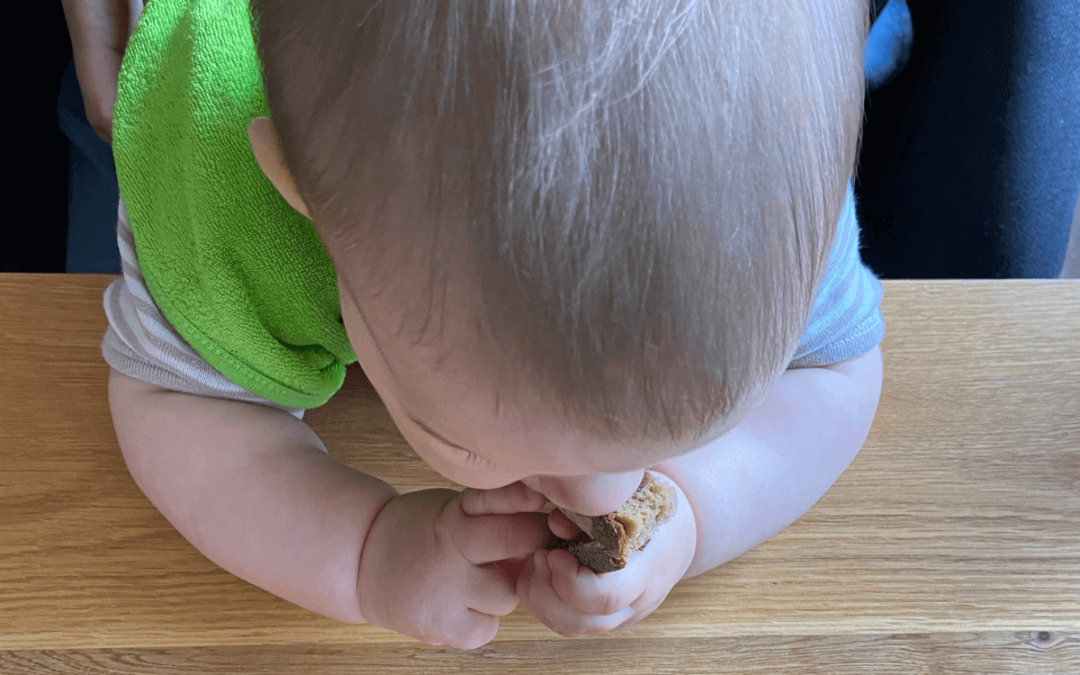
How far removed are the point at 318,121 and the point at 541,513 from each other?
0.79ft

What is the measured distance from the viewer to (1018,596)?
0.47 metres

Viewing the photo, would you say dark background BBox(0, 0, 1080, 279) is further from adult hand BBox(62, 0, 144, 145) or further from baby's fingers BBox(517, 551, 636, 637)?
baby's fingers BBox(517, 551, 636, 637)

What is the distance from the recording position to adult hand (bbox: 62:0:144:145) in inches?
28.1

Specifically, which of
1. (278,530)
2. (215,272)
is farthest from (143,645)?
(215,272)

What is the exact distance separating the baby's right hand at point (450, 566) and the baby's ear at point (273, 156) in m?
0.17

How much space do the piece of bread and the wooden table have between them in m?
0.06

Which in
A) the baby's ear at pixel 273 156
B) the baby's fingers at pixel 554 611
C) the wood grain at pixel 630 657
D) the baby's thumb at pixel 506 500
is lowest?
the wood grain at pixel 630 657

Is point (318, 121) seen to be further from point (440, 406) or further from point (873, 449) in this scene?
point (873, 449)

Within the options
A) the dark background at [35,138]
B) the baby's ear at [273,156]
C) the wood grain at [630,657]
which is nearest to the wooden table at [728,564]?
the wood grain at [630,657]

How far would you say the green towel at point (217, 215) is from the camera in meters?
0.45

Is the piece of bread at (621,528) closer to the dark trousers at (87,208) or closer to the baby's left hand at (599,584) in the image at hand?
the baby's left hand at (599,584)

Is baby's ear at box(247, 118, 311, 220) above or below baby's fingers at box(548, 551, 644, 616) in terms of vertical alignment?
above

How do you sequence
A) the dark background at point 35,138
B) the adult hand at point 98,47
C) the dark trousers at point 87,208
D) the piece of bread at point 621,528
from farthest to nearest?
the dark background at point 35,138 → the dark trousers at point 87,208 → the adult hand at point 98,47 → the piece of bread at point 621,528

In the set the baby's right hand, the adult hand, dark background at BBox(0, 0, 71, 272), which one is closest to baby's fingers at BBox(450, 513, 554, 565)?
the baby's right hand
